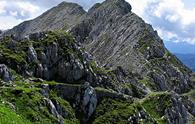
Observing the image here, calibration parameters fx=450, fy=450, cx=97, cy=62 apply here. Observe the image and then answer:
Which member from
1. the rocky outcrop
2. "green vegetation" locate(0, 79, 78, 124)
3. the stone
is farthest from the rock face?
the rocky outcrop

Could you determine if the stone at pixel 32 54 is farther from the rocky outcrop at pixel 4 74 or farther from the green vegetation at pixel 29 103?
the green vegetation at pixel 29 103

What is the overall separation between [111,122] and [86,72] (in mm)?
33011

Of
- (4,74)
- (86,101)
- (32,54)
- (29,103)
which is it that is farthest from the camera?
(32,54)

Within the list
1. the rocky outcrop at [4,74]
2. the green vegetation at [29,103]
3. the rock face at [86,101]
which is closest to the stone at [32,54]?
the rock face at [86,101]

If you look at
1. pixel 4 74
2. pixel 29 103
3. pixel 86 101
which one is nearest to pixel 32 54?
pixel 86 101

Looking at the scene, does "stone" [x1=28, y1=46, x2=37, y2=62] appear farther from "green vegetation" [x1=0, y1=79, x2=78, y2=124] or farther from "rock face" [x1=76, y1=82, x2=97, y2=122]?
"green vegetation" [x1=0, y1=79, x2=78, y2=124]

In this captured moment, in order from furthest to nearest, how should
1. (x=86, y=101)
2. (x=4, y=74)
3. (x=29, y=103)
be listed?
(x=86, y=101) < (x=4, y=74) < (x=29, y=103)

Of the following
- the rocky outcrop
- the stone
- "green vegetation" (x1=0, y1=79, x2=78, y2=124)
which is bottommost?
"green vegetation" (x1=0, y1=79, x2=78, y2=124)

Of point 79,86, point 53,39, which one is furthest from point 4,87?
point 53,39

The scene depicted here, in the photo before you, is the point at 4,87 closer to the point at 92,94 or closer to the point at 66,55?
the point at 92,94

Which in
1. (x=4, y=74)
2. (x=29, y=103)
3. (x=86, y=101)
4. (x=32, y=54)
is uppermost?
(x=32, y=54)

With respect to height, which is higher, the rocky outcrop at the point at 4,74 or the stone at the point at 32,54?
the stone at the point at 32,54

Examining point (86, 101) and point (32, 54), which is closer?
point (86, 101)

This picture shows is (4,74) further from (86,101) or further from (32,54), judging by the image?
(32,54)
